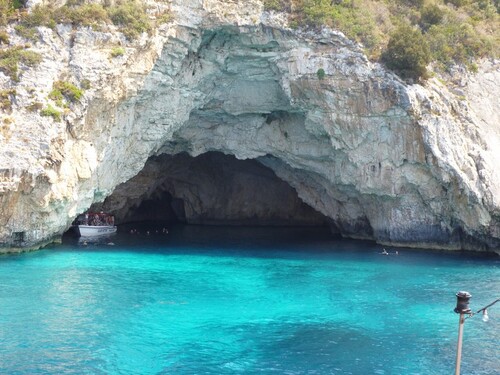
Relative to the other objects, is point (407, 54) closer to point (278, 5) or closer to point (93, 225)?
→ point (278, 5)

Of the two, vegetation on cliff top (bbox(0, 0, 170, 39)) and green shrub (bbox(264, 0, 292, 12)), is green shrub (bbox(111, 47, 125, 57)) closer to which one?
vegetation on cliff top (bbox(0, 0, 170, 39))

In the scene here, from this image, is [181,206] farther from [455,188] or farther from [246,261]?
[455,188]

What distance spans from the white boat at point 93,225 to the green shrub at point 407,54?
2294 cm

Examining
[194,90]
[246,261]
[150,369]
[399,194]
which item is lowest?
[150,369]

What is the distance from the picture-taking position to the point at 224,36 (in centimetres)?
3628

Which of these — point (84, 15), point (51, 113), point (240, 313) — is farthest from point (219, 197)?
point (240, 313)

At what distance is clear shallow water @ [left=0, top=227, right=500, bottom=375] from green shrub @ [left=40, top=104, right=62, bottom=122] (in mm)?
7283

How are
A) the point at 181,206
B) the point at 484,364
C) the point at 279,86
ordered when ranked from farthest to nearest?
1. the point at 181,206
2. the point at 279,86
3. the point at 484,364

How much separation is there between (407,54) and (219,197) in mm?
26377

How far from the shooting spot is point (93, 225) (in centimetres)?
4578

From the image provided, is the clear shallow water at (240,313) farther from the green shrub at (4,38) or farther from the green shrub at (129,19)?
the green shrub at (129,19)

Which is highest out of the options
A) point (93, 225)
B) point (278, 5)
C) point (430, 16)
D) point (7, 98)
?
point (430, 16)

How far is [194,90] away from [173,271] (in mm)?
11249

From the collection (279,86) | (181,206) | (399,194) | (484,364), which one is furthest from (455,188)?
(181,206)
